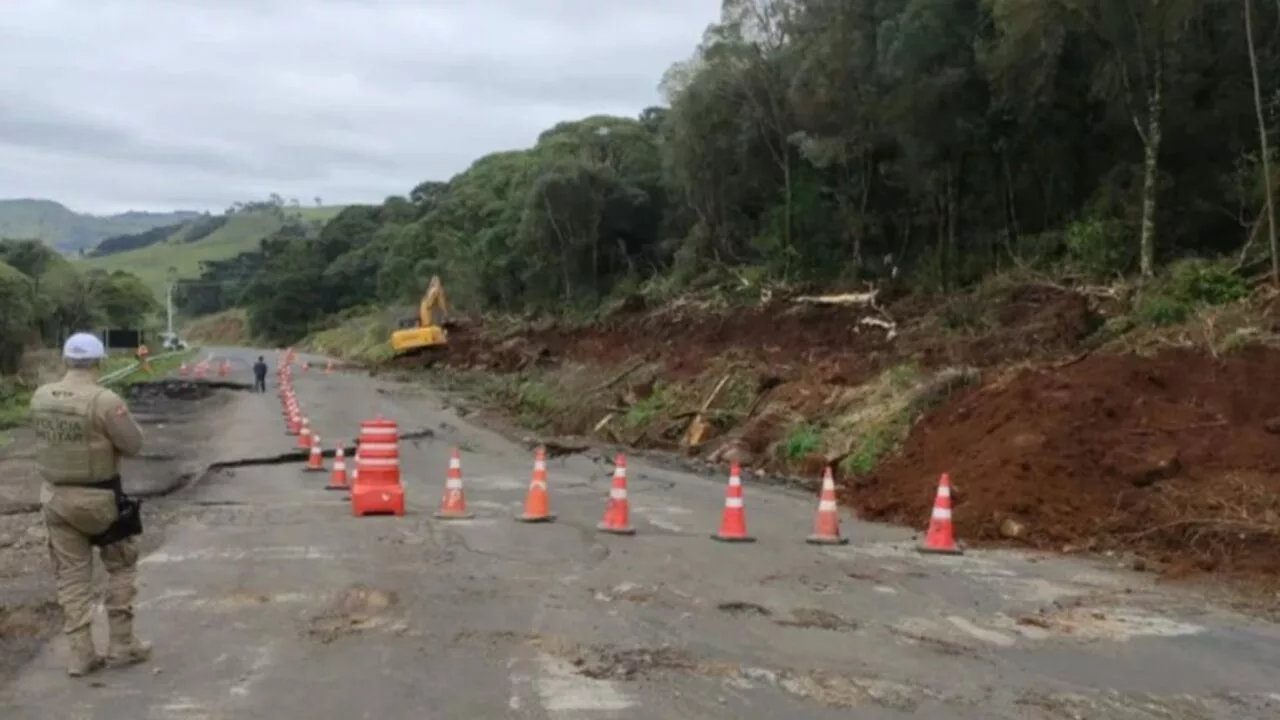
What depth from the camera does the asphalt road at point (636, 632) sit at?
7320 mm

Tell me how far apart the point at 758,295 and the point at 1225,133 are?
636 inches

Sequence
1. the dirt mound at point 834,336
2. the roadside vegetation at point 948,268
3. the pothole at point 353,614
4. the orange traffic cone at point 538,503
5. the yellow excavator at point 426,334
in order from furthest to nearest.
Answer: the yellow excavator at point 426,334 → the dirt mound at point 834,336 → the roadside vegetation at point 948,268 → the orange traffic cone at point 538,503 → the pothole at point 353,614

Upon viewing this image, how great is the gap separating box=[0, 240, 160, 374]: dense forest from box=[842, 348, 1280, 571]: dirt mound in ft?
128

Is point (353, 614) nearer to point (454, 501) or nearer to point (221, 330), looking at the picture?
point (454, 501)

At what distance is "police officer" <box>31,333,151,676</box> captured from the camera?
7676mm

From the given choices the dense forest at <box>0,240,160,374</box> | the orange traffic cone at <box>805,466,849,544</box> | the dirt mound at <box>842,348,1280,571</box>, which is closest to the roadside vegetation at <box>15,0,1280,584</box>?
the dirt mound at <box>842,348,1280,571</box>

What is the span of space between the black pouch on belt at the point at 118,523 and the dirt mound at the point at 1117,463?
968cm

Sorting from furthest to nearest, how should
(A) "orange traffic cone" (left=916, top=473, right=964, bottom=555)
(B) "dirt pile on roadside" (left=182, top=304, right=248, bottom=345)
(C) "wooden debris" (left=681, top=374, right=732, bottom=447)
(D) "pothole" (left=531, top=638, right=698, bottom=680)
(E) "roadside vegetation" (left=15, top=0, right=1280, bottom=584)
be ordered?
(B) "dirt pile on roadside" (left=182, top=304, right=248, bottom=345) → (C) "wooden debris" (left=681, top=374, right=732, bottom=447) → (E) "roadside vegetation" (left=15, top=0, right=1280, bottom=584) → (A) "orange traffic cone" (left=916, top=473, right=964, bottom=555) → (D) "pothole" (left=531, top=638, right=698, bottom=680)

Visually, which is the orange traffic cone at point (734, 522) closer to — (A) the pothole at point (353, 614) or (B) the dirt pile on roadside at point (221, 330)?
(A) the pothole at point (353, 614)

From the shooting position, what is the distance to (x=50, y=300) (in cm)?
7400

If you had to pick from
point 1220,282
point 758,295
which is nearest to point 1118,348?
point 1220,282

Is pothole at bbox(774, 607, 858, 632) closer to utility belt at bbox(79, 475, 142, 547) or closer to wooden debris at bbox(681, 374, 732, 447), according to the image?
utility belt at bbox(79, 475, 142, 547)

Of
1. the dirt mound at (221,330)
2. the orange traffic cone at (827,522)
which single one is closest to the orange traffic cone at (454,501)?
the orange traffic cone at (827,522)

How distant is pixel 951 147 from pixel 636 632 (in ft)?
95.3
